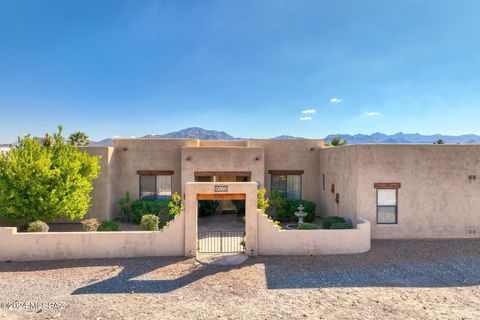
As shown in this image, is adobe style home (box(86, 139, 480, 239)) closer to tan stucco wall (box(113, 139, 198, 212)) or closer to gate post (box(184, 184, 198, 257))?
tan stucco wall (box(113, 139, 198, 212))

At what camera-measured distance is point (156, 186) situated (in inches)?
742

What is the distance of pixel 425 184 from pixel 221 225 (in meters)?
10.7

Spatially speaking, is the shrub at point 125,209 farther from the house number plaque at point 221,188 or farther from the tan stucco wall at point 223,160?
the house number plaque at point 221,188

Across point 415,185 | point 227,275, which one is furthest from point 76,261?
point 415,185

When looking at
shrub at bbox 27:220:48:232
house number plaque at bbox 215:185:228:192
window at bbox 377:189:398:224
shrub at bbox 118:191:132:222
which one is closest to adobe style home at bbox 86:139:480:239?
window at bbox 377:189:398:224

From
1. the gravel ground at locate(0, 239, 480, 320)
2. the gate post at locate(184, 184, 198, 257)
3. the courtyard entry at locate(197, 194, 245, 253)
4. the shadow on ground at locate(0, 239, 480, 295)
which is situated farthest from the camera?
the courtyard entry at locate(197, 194, 245, 253)

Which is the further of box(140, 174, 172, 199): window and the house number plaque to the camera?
box(140, 174, 172, 199): window

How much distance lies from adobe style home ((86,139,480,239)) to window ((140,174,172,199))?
2.4 inches

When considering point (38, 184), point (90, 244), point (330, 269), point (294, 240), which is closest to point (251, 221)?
point (294, 240)

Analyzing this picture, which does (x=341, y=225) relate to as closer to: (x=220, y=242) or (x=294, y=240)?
(x=294, y=240)

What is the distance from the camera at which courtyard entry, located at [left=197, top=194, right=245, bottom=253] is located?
41.8 ft

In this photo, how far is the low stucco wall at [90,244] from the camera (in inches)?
456

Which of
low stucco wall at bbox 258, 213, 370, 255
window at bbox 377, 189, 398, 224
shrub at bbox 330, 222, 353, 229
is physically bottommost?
low stucco wall at bbox 258, 213, 370, 255

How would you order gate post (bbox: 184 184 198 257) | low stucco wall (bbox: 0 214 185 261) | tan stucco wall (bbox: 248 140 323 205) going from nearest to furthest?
1. low stucco wall (bbox: 0 214 185 261)
2. gate post (bbox: 184 184 198 257)
3. tan stucco wall (bbox: 248 140 323 205)
